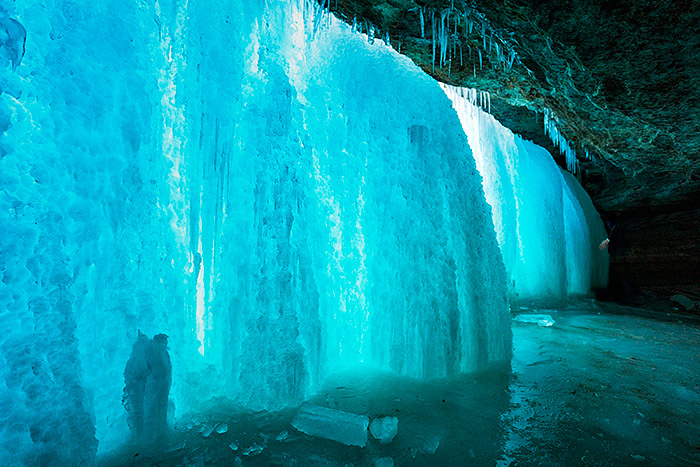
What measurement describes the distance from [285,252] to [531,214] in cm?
941

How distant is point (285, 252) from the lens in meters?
3.38

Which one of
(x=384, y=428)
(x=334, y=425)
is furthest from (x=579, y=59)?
(x=334, y=425)

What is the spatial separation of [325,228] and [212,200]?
1.77 metres

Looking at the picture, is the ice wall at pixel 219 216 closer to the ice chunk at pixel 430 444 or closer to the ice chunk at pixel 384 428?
the ice chunk at pixel 384 428

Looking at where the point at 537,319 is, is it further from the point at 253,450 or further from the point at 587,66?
the point at 253,450

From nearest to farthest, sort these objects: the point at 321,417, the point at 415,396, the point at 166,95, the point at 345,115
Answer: the point at 321,417, the point at 166,95, the point at 415,396, the point at 345,115

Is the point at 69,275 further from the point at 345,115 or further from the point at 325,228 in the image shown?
the point at 345,115

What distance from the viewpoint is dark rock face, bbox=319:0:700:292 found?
13.5 feet

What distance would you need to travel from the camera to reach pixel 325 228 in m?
4.96

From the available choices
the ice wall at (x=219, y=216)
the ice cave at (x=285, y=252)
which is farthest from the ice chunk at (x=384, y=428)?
the ice wall at (x=219, y=216)

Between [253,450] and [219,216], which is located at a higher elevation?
[219,216]

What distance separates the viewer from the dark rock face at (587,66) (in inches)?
162

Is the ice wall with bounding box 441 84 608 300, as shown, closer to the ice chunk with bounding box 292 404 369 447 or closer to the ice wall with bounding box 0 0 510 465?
the ice wall with bounding box 0 0 510 465

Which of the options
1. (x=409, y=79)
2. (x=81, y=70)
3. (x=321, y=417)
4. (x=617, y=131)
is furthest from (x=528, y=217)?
(x=81, y=70)
